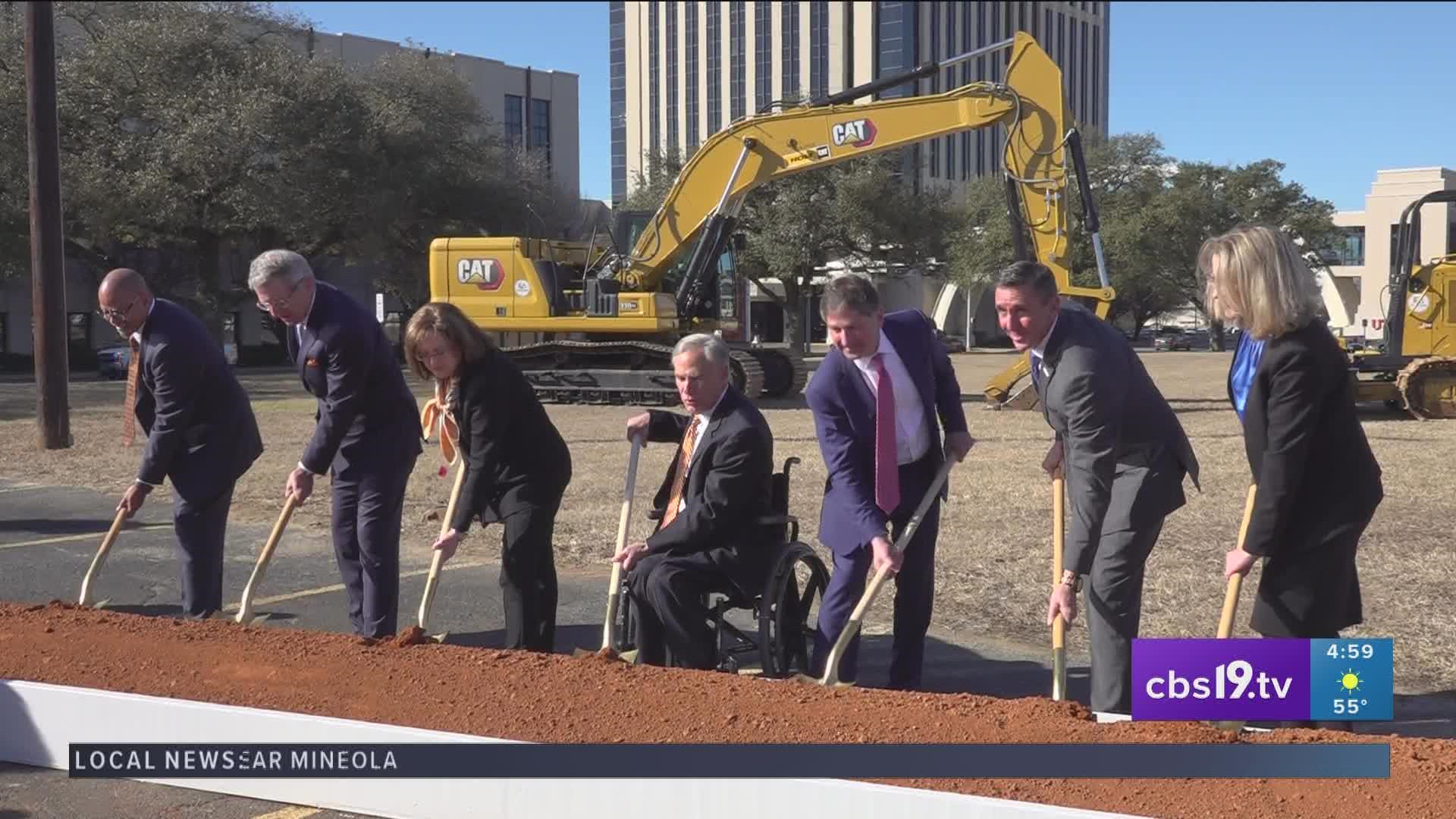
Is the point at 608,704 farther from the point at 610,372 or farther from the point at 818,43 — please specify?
the point at 818,43

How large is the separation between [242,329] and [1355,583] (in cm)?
4819

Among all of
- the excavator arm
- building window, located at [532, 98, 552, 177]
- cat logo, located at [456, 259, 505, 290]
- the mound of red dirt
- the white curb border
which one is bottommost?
the white curb border

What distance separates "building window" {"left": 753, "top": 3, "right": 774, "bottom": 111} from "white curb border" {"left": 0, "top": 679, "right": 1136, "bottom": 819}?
8082 cm

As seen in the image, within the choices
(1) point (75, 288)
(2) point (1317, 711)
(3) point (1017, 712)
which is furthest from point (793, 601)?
(1) point (75, 288)

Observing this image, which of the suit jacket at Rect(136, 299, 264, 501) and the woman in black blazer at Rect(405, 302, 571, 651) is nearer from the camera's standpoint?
the woman in black blazer at Rect(405, 302, 571, 651)

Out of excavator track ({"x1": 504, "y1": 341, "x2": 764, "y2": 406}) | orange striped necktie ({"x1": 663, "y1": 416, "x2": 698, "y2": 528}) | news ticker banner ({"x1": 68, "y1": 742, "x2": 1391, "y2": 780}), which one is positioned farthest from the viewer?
excavator track ({"x1": 504, "y1": 341, "x2": 764, "y2": 406})

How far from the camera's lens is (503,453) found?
219 inches

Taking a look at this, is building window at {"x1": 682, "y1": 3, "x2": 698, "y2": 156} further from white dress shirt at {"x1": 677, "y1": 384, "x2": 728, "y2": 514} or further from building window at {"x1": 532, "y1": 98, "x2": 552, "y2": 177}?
white dress shirt at {"x1": 677, "y1": 384, "x2": 728, "y2": 514}

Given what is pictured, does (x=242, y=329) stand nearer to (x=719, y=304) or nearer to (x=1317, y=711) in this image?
(x=719, y=304)

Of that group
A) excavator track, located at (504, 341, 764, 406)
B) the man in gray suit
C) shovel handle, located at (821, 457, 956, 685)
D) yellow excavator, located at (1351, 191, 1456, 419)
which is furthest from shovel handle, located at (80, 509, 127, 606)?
yellow excavator, located at (1351, 191, 1456, 419)

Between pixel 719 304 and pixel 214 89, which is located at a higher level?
pixel 214 89

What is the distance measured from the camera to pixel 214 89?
109 ft

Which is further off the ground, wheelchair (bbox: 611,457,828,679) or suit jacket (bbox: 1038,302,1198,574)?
suit jacket (bbox: 1038,302,1198,574)

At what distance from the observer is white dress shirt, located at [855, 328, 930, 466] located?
17.2 ft
